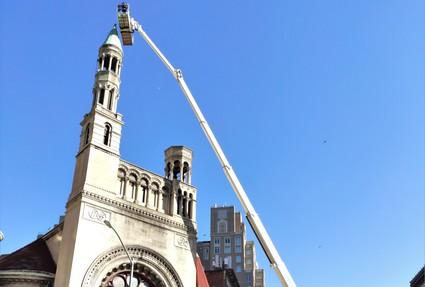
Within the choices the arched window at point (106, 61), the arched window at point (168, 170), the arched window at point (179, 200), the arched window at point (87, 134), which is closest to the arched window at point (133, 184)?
→ the arched window at point (179, 200)

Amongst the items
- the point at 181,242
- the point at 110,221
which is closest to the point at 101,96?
the point at 110,221

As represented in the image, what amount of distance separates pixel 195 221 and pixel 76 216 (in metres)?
9.91

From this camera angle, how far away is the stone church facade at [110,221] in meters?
29.7

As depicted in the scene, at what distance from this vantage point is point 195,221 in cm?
3750

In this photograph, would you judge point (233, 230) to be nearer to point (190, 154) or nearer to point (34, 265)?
point (190, 154)

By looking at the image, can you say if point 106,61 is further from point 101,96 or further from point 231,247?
point 231,247

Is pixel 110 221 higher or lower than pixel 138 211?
lower

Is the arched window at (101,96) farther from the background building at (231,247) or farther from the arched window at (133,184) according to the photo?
the background building at (231,247)

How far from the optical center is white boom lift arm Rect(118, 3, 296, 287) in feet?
88.7

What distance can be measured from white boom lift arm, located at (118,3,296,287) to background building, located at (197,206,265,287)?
73.3 m

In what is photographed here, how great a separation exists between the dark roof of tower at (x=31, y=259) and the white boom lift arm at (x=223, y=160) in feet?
40.7

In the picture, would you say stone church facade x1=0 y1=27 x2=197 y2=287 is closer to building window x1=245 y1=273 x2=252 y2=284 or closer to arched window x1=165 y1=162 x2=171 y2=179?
arched window x1=165 y1=162 x2=171 y2=179

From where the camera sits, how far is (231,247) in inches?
4451

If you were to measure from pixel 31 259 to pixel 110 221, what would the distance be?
5295mm
